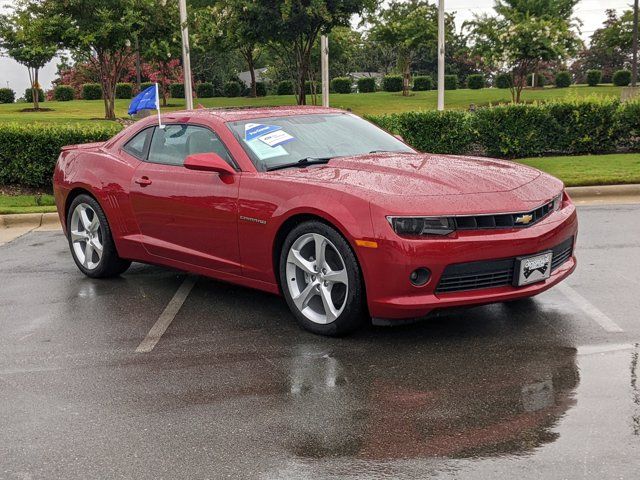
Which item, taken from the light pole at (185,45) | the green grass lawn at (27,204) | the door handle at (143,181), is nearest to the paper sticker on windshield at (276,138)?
the door handle at (143,181)

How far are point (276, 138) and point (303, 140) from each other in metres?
0.22

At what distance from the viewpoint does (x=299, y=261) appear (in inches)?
217

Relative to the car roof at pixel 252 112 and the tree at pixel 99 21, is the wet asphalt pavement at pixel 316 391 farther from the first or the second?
the tree at pixel 99 21

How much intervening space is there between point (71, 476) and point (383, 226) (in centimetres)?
231

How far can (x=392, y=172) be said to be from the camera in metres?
5.64

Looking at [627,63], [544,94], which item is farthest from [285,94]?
[627,63]

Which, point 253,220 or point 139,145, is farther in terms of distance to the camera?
point 139,145

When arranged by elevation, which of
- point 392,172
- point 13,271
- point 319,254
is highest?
point 392,172

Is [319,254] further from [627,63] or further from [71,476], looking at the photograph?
[627,63]

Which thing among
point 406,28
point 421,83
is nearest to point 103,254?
point 406,28

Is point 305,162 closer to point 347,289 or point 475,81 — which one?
point 347,289

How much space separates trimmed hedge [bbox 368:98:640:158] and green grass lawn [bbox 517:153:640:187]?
435 mm

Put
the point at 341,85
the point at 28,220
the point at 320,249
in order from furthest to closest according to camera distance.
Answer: the point at 341,85, the point at 28,220, the point at 320,249

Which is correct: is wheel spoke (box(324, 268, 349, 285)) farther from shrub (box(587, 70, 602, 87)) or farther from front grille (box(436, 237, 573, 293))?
shrub (box(587, 70, 602, 87))
